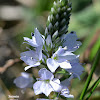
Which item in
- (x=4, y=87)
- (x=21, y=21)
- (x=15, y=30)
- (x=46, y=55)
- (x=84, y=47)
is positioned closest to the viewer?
(x=46, y=55)

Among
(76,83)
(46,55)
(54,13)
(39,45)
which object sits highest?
(54,13)

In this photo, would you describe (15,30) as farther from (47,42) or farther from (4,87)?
(47,42)

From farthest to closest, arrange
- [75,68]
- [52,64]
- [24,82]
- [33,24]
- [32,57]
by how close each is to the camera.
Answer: [33,24] → [24,82] → [75,68] → [32,57] → [52,64]

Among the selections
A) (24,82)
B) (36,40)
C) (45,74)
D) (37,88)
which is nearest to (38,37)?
(36,40)

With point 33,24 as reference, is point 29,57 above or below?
above

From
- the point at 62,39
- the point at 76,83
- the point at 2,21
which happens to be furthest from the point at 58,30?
the point at 2,21

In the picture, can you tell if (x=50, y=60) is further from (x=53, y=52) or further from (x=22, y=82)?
(x=22, y=82)
